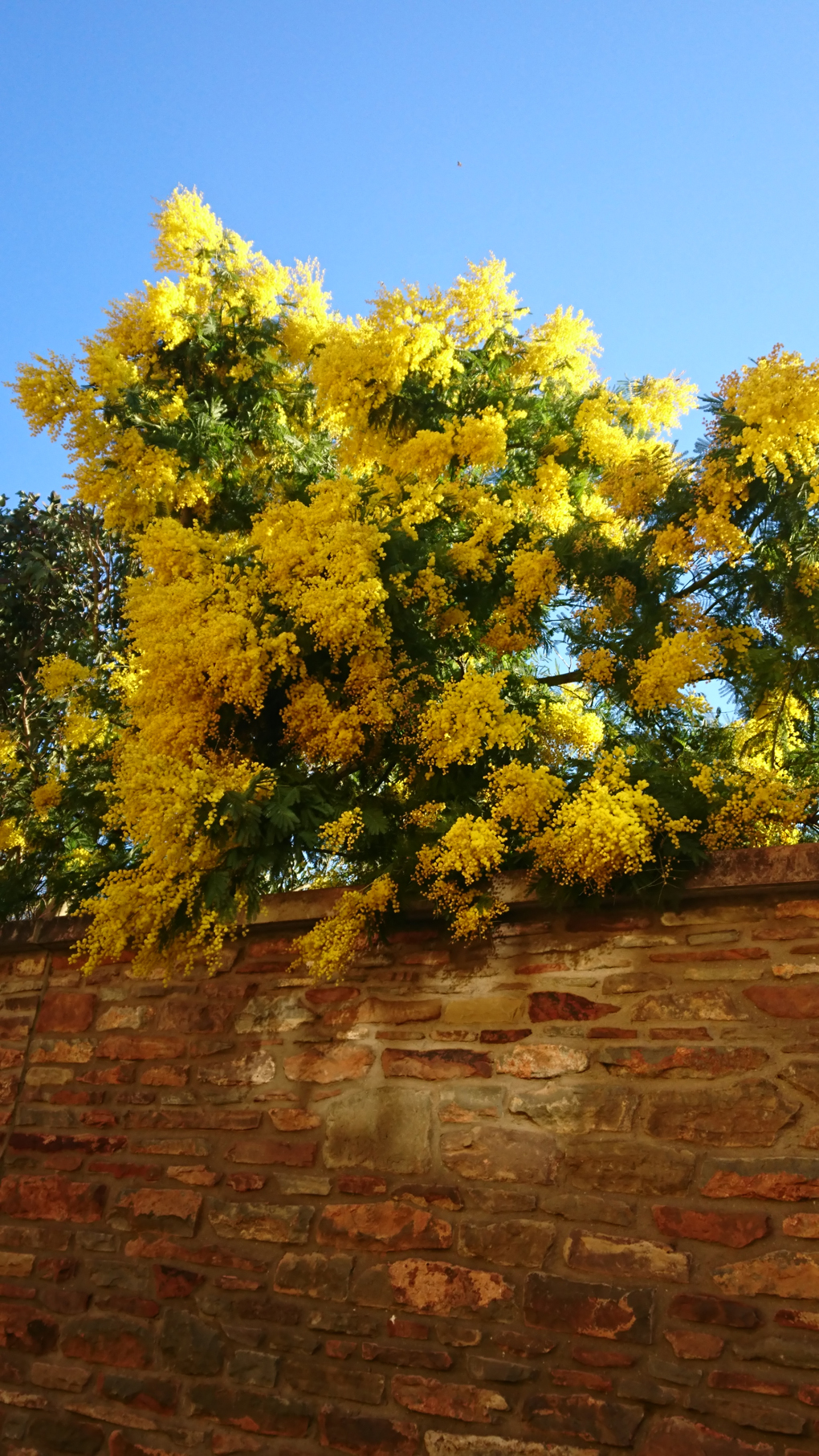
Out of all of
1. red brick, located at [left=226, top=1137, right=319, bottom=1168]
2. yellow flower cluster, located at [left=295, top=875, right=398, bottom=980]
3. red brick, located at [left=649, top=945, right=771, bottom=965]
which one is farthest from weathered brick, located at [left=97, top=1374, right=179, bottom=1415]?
red brick, located at [left=649, top=945, right=771, bottom=965]

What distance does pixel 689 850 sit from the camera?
147 inches

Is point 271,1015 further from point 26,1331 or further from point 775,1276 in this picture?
point 775,1276

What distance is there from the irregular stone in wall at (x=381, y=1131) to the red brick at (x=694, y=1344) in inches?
41.3

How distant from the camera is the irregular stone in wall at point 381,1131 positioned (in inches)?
157

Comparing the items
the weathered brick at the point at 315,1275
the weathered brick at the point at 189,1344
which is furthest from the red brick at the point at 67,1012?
the weathered brick at the point at 315,1275

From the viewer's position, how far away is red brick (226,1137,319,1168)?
4.25 m

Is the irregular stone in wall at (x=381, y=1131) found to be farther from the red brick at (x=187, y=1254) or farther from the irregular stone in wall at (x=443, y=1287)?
the red brick at (x=187, y=1254)

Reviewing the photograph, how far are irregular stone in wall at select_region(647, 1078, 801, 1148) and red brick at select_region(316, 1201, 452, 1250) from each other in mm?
922

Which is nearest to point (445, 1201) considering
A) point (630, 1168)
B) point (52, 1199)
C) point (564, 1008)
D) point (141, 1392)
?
point (630, 1168)

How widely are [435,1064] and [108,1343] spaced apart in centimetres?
198

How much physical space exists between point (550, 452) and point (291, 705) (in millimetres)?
2189

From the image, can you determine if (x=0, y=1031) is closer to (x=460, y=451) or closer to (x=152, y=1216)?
(x=152, y=1216)

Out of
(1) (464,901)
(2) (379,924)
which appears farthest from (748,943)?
(2) (379,924)

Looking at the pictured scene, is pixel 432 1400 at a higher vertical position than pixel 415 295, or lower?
lower
